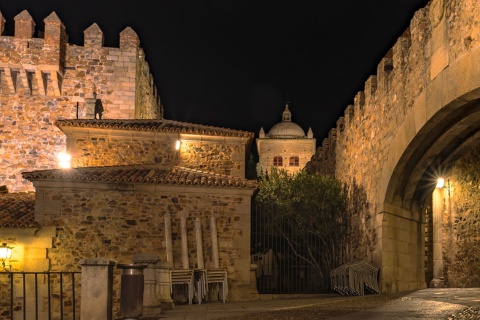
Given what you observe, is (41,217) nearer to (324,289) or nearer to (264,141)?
(324,289)

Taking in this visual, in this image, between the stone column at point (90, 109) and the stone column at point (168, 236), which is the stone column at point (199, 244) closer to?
the stone column at point (168, 236)

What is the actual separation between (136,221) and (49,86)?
12.6m

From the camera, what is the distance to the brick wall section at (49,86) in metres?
24.0

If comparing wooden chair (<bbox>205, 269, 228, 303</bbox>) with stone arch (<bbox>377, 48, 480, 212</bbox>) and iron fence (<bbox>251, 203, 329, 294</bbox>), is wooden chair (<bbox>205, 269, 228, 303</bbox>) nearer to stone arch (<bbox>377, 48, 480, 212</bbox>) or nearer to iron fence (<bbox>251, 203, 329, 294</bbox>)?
iron fence (<bbox>251, 203, 329, 294</bbox>)

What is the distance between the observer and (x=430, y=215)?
17.5 metres

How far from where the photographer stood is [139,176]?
14453mm

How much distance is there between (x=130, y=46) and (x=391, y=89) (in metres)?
14.6

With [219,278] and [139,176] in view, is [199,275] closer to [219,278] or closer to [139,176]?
[219,278]

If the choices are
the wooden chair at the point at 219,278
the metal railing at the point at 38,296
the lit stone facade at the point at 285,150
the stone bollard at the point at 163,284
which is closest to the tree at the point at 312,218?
the wooden chair at the point at 219,278

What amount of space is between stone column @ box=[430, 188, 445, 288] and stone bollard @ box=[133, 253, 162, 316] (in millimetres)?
8964

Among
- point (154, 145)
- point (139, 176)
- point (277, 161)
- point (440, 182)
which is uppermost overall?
point (277, 161)

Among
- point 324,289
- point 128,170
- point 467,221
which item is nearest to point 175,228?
point 128,170

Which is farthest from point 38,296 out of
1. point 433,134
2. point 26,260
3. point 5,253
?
point 433,134

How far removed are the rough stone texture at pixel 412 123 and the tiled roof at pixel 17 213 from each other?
7753 millimetres
